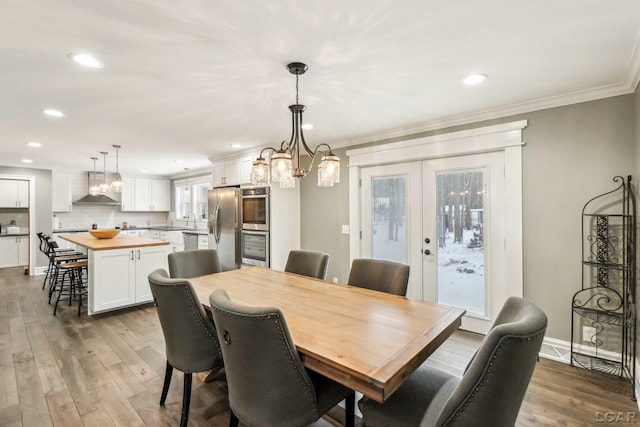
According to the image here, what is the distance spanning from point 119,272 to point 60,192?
4.36m

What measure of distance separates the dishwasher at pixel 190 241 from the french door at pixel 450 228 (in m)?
3.83

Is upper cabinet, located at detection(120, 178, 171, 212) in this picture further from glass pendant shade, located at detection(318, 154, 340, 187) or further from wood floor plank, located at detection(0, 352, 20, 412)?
glass pendant shade, located at detection(318, 154, 340, 187)

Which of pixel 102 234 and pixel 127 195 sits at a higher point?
pixel 127 195

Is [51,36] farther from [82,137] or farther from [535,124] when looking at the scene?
[535,124]

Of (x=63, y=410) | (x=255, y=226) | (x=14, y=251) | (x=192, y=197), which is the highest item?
(x=192, y=197)

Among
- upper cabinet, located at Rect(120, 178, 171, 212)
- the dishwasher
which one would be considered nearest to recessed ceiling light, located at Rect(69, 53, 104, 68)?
the dishwasher

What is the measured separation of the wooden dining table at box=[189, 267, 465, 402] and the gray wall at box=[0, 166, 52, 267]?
20.1 ft

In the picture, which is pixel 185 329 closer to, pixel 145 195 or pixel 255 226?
pixel 255 226

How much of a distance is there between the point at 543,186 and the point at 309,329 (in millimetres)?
2528

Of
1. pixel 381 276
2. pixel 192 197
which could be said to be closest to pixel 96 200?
pixel 192 197

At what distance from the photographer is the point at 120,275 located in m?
3.94

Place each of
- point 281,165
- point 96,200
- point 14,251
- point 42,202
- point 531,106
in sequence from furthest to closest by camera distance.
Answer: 1. point 96,200
2. point 14,251
3. point 42,202
4. point 531,106
5. point 281,165

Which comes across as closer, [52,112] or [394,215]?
[52,112]

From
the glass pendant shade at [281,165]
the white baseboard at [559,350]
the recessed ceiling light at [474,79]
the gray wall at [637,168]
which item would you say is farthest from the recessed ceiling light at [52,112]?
the white baseboard at [559,350]
